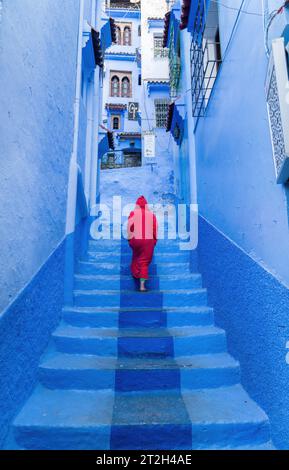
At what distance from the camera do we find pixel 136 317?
347cm

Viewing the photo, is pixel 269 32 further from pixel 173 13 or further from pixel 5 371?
pixel 173 13

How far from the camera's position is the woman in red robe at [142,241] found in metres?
4.21

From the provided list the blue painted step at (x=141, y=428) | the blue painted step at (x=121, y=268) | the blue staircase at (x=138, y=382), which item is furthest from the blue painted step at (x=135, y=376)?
the blue painted step at (x=121, y=268)

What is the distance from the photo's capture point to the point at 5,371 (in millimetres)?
2074

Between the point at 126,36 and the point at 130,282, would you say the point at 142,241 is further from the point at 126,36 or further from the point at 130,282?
the point at 126,36

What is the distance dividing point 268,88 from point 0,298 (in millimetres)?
2235

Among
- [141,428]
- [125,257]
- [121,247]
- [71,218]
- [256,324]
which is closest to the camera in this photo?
[141,428]

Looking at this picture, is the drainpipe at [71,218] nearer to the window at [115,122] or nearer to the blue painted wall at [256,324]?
the blue painted wall at [256,324]

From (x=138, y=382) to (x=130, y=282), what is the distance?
1735mm

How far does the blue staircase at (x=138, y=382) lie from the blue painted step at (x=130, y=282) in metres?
0.05

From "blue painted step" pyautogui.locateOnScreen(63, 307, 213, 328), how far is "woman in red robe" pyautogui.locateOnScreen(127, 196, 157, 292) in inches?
25.8

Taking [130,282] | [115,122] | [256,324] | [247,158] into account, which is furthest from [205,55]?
[115,122]

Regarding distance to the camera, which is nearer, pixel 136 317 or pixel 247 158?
pixel 247 158
